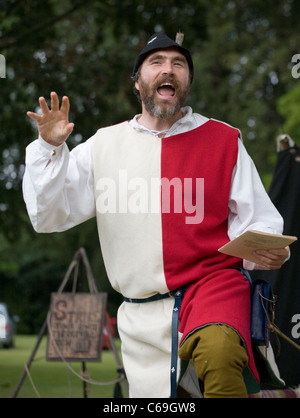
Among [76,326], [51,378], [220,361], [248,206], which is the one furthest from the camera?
[51,378]

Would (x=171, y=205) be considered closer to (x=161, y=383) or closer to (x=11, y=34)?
(x=161, y=383)

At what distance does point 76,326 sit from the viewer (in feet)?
24.6

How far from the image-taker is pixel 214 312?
353 centimetres

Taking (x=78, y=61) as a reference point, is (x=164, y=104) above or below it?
below

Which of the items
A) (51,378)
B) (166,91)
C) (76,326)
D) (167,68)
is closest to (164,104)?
(166,91)

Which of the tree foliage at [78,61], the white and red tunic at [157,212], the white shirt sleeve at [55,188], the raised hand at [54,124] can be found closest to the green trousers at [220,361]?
the white and red tunic at [157,212]

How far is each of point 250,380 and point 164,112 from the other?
1.41 meters

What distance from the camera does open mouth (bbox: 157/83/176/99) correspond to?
399 cm

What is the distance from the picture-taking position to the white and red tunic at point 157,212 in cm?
375

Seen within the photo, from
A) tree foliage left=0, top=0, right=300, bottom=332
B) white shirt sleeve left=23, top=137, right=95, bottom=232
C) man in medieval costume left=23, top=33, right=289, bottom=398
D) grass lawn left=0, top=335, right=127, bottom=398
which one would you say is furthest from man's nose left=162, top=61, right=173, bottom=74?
grass lawn left=0, top=335, right=127, bottom=398

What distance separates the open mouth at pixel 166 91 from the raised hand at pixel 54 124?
0.55 m

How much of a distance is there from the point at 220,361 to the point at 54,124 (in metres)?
1.36

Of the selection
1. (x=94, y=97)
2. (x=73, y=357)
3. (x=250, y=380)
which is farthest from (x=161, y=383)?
(x=94, y=97)

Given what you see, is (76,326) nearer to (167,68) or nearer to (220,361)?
(167,68)
